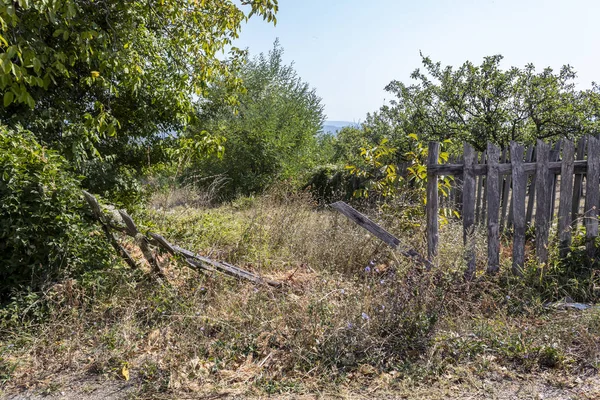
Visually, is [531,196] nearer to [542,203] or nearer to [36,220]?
[542,203]

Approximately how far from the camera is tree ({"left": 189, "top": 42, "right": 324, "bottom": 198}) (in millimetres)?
13977

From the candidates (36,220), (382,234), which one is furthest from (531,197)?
(36,220)

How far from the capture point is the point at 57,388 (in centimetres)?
313

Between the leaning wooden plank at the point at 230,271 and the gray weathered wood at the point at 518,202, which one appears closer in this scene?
the leaning wooden plank at the point at 230,271

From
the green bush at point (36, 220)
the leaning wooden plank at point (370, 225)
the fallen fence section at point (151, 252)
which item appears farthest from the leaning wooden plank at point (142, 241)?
the leaning wooden plank at point (370, 225)

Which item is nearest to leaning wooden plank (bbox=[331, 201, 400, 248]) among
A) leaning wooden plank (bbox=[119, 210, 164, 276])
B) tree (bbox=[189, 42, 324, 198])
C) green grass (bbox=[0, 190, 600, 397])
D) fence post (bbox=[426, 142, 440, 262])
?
green grass (bbox=[0, 190, 600, 397])

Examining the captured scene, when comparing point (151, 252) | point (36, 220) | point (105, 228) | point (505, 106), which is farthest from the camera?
point (505, 106)

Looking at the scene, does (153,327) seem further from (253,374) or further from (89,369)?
(253,374)

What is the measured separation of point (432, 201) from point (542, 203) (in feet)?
3.89

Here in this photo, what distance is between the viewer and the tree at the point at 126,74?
5320 millimetres

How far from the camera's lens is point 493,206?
473 centimetres

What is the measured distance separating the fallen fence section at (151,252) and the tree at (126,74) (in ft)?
3.95

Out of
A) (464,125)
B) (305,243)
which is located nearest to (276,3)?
(305,243)

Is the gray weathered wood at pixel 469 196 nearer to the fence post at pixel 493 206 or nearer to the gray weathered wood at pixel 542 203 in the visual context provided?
the fence post at pixel 493 206
